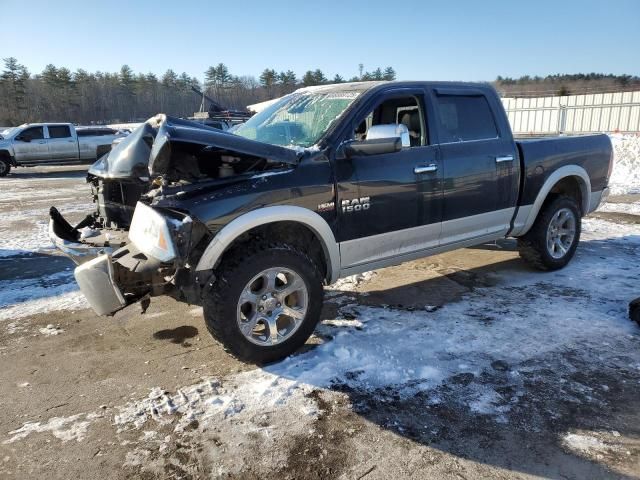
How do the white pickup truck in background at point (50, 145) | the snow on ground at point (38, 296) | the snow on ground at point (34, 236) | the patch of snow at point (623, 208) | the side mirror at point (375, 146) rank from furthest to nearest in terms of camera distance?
the white pickup truck in background at point (50, 145), the patch of snow at point (623, 208), the snow on ground at point (34, 236), the snow on ground at point (38, 296), the side mirror at point (375, 146)

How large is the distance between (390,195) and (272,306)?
51.7 inches

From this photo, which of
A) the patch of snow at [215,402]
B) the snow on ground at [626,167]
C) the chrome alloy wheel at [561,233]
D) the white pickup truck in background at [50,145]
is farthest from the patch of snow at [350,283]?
the white pickup truck in background at [50,145]

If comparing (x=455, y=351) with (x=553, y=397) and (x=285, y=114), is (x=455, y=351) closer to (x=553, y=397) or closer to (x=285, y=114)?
(x=553, y=397)

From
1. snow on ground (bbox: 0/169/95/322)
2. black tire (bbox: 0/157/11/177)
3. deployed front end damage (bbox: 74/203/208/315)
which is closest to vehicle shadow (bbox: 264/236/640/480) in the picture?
deployed front end damage (bbox: 74/203/208/315)

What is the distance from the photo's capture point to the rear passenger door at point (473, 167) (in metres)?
4.43

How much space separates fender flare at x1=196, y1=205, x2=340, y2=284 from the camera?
3.20m

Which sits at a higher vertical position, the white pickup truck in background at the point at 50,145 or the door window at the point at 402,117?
the door window at the point at 402,117

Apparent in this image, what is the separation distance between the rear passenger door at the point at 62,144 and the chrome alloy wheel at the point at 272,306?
744 inches

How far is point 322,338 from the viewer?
3926mm

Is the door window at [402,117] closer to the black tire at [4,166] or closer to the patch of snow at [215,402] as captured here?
the patch of snow at [215,402]

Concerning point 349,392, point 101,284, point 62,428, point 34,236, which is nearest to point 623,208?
point 349,392

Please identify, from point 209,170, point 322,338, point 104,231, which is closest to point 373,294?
point 322,338

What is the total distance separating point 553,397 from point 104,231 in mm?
3514

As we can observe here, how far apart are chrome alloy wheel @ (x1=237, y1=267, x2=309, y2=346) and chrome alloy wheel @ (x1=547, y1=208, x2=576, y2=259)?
130 inches
